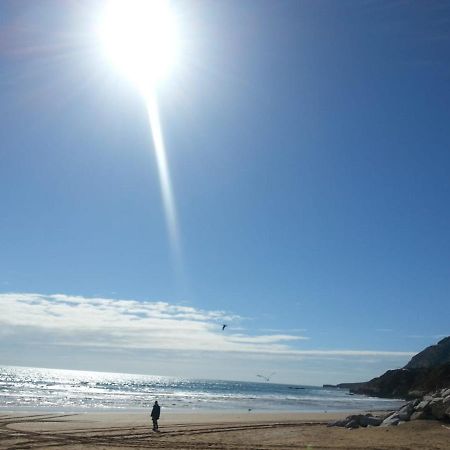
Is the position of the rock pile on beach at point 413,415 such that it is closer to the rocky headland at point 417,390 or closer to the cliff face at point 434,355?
the rocky headland at point 417,390

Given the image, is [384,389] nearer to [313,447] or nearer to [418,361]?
[418,361]

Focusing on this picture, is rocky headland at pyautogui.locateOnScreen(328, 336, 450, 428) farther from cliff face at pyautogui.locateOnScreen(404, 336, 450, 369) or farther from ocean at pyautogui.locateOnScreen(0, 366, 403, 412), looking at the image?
ocean at pyautogui.locateOnScreen(0, 366, 403, 412)

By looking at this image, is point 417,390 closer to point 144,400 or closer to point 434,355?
point 144,400

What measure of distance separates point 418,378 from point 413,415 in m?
82.6

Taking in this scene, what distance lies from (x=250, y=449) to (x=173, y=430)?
831 cm

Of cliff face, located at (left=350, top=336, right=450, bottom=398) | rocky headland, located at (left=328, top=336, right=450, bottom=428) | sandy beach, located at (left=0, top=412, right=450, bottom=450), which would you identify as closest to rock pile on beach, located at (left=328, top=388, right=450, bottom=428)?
rocky headland, located at (left=328, top=336, right=450, bottom=428)

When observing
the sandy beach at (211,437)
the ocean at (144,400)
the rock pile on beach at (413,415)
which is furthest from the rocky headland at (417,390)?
the ocean at (144,400)

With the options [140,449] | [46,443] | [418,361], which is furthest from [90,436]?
[418,361]

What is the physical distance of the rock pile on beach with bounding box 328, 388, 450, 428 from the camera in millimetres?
22266

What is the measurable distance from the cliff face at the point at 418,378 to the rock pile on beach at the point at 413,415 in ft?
152

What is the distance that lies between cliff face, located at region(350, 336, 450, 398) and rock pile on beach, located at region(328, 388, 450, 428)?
152 feet

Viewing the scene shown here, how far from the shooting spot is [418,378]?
320ft

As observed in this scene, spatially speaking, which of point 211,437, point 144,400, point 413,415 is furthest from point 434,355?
point 211,437

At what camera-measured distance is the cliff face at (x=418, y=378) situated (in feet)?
249
